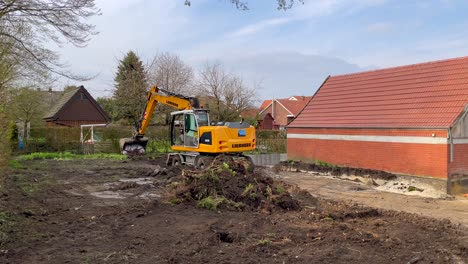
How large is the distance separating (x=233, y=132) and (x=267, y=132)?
59.0ft

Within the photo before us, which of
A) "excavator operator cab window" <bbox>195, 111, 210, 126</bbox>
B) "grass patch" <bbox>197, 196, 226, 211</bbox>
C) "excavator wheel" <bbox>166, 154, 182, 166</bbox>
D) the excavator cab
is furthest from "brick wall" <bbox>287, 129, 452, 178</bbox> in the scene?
"grass patch" <bbox>197, 196, 226, 211</bbox>

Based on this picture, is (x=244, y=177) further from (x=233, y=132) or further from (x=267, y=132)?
(x=267, y=132)

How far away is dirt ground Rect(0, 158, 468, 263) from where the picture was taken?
6.29m

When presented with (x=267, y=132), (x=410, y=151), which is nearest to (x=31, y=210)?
(x=410, y=151)

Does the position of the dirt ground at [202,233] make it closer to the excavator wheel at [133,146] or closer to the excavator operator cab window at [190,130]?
the excavator operator cab window at [190,130]

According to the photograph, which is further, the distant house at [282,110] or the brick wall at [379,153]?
the distant house at [282,110]

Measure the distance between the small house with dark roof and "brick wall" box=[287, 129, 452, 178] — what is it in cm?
2794

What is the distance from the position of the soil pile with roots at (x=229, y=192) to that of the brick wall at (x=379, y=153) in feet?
25.0

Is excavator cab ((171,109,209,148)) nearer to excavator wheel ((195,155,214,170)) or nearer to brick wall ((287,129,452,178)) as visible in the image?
excavator wheel ((195,155,214,170))

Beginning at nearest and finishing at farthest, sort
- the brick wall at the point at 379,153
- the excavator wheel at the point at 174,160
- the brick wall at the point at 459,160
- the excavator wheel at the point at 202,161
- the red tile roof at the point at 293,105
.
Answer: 1. the brick wall at the point at 459,160
2. the brick wall at the point at 379,153
3. the excavator wheel at the point at 202,161
4. the excavator wheel at the point at 174,160
5. the red tile roof at the point at 293,105

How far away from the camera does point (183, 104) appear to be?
19.5 meters

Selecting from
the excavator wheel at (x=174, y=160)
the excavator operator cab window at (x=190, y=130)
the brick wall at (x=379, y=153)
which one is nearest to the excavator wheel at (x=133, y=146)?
the excavator wheel at (x=174, y=160)

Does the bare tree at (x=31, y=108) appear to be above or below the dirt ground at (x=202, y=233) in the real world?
above

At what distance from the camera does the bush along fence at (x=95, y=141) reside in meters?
28.1
